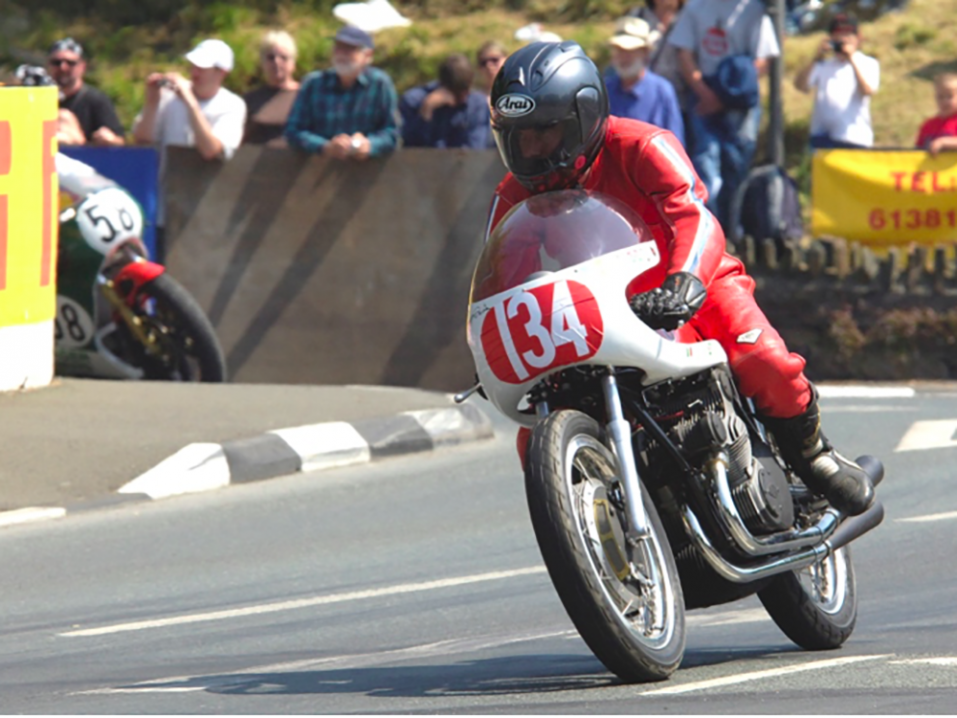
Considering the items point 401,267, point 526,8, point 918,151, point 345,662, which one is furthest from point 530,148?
point 526,8

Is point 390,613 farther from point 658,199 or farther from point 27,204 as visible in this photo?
point 27,204

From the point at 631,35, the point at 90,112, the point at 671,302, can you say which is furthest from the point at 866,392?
the point at 671,302

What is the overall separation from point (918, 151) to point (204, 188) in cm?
463

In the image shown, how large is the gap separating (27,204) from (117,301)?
126 centimetres

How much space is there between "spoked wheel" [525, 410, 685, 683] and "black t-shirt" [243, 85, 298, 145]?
8418 millimetres

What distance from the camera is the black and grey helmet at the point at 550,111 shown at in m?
5.45

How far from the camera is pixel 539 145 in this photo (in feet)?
18.1

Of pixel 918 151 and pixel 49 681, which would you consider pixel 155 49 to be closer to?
pixel 918 151

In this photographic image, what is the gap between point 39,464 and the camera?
927cm

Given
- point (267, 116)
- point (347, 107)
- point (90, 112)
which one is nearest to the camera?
point (347, 107)

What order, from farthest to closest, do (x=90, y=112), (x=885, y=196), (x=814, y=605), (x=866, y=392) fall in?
(x=90, y=112)
(x=885, y=196)
(x=866, y=392)
(x=814, y=605)

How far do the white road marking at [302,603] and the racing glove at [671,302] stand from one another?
2294 mm

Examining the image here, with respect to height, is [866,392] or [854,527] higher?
[854,527]

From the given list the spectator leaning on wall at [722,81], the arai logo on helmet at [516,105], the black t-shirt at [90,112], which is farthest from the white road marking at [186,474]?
the spectator leaning on wall at [722,81]
